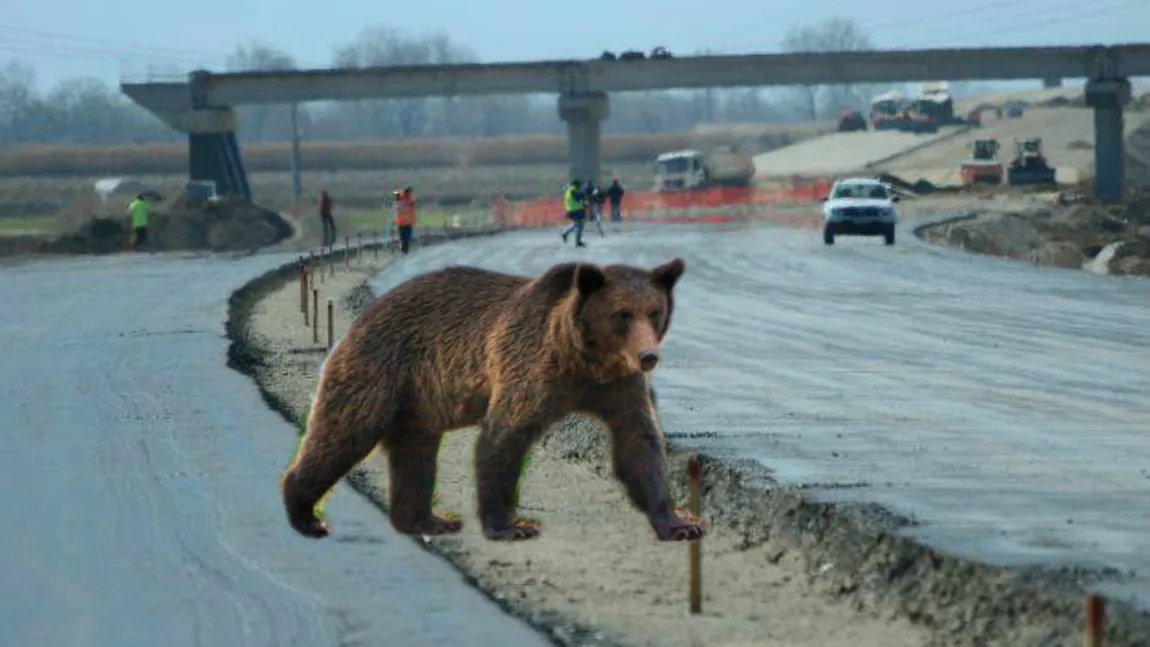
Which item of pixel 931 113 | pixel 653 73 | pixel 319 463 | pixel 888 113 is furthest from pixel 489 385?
pixel 888 113

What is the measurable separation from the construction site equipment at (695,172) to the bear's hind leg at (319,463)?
113906mm

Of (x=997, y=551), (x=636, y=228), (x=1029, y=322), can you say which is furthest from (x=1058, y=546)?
(x=636, y=228)

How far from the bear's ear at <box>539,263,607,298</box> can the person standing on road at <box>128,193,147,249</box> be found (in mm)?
67700

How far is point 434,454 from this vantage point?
8.16 m

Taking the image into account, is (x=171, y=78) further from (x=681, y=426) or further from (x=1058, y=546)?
(x=1058, y=546)

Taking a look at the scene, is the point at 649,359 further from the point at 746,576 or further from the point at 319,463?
the point at 746,576

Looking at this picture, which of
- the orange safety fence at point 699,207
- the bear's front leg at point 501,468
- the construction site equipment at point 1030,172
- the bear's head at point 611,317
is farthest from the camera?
the construction site equipment at point 1030,172

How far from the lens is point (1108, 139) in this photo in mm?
108875

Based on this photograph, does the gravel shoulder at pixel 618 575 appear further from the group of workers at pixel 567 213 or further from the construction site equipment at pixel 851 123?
the construction site equipment at pixel 851 123

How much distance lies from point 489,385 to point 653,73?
105 meters

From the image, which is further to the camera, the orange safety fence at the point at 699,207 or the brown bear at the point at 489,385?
the orange safety fence at the point at 699,207

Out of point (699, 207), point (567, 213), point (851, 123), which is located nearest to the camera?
point (567, 213)

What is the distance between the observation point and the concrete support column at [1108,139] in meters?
109

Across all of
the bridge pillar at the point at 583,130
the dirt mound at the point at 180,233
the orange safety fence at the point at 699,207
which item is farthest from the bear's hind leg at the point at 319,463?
the bridge pillar at the point at 583,130
